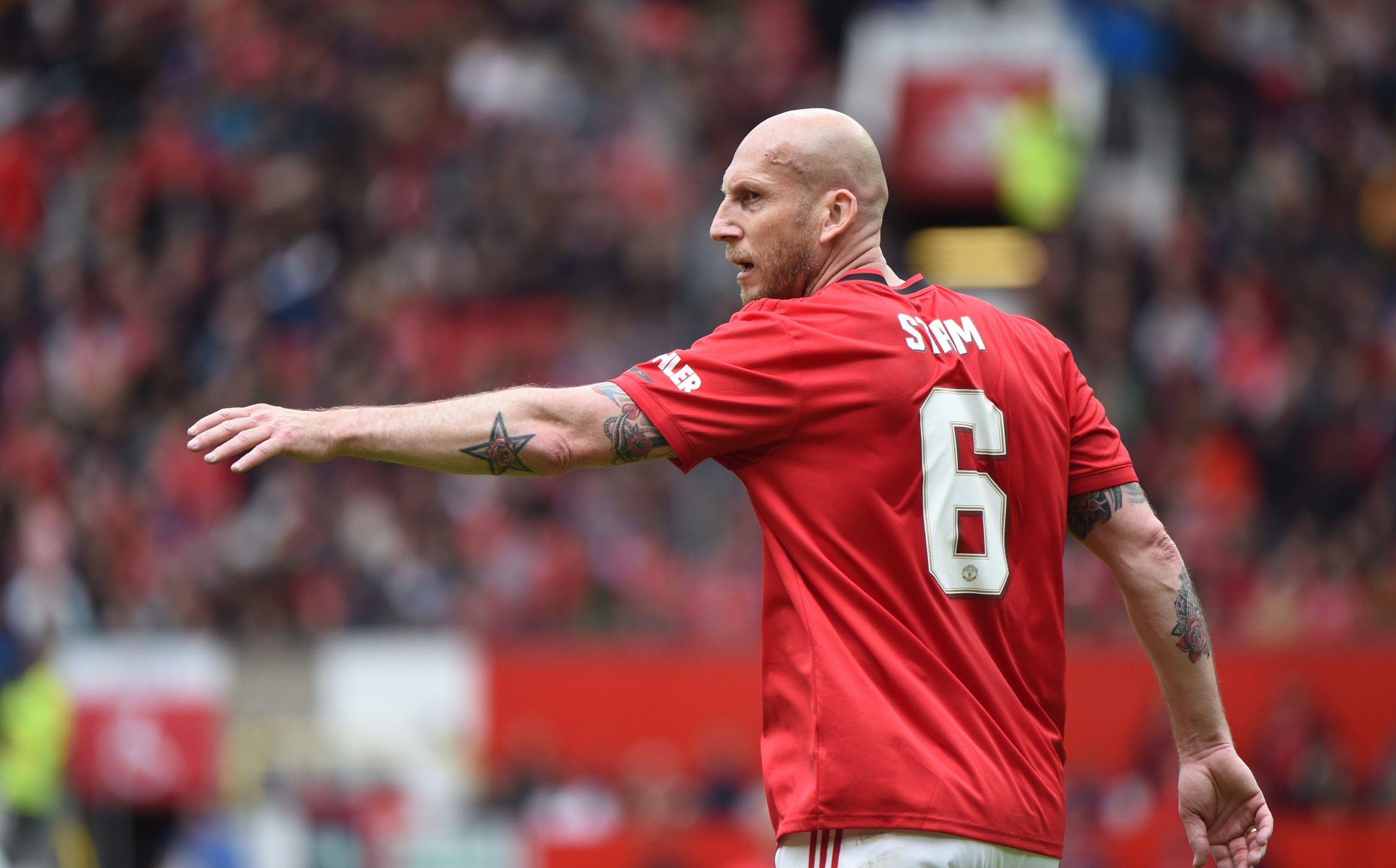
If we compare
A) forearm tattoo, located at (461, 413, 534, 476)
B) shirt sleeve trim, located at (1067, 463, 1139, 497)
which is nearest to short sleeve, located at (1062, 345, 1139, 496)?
shirt sleeve trim, located at (1067, 463, 1139, 497)

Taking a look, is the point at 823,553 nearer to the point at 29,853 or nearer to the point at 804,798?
the point at 804,798

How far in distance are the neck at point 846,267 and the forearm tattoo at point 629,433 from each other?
0.55 m

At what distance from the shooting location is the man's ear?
410 centimetres

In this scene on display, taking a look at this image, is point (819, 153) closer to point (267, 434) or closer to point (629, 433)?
point (629, 433)

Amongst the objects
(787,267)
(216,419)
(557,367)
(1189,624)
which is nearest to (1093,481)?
(1189,624)

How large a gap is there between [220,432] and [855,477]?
1.33m

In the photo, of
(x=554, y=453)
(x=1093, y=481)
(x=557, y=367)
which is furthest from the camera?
(x=557, y=367)

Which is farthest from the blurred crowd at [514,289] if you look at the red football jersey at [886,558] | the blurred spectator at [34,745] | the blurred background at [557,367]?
the red football jersey at [886,558]

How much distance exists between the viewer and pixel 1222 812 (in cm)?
427

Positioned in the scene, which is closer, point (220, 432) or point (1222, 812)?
point (220, 432)

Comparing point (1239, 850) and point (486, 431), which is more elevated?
point (486, 431)

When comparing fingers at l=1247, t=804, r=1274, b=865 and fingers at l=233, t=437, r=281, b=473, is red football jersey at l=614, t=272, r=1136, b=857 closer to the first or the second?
fingers at l=1247, t=804, r=1274, b=865

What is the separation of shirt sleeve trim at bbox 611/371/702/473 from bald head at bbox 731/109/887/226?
612 mm

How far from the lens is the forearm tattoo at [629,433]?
385cm
